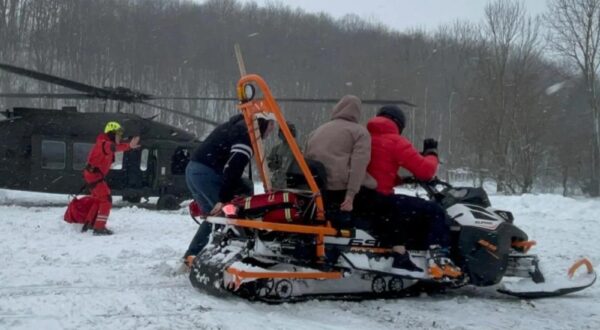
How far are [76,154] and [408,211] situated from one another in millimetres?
13459

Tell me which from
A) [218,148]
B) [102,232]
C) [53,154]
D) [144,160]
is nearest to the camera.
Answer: [218,148]

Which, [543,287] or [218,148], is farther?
[218,148]

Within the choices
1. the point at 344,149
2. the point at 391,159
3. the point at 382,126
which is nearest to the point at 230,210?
the point at 344,149

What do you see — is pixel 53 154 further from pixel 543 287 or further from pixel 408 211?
pixel 543 287

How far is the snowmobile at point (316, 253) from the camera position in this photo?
16.3ft

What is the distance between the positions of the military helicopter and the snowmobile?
1041 centimetres

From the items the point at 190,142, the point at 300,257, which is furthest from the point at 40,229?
the point at 190,142

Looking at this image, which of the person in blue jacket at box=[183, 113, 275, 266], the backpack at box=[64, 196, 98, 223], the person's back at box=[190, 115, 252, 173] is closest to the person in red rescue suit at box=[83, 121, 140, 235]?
the backpack at box=[64, 196, 98, 223]

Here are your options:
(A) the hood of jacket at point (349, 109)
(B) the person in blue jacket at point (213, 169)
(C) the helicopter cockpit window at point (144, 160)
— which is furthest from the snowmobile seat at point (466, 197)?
(C) the helicopter cockpit window at point (144, 160)

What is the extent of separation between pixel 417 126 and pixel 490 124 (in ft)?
28.3

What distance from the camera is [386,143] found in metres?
5.53

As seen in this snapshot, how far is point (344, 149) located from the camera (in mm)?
5328

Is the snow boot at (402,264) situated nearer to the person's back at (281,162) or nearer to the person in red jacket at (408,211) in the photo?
the person in red jacket at (408,211)

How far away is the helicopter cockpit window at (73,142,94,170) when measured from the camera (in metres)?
16.9
